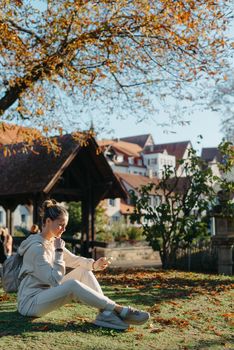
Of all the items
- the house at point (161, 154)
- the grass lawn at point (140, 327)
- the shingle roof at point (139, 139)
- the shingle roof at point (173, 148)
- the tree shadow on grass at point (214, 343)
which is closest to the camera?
the grass lawn at point (140, 327)

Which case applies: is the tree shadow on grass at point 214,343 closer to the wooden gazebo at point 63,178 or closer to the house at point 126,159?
the wooden gazebo at point 63,178

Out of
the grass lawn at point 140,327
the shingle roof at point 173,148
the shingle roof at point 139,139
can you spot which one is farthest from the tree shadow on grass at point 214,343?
the shingle roof at point 139,139

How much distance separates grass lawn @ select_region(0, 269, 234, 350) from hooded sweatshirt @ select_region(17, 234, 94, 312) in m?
0.38

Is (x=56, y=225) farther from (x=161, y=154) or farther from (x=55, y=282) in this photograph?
(x=161, y=154)

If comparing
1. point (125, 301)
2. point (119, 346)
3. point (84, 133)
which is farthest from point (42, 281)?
point (84, 133)

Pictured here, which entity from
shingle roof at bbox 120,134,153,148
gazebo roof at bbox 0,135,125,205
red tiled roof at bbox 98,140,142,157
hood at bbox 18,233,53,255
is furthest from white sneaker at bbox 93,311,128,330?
shingle roof at bbox 120,134,153,148

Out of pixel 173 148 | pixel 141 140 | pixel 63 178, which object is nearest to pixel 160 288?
pixel 63 178

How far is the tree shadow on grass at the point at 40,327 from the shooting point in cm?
566

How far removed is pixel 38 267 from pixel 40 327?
2.22 ft

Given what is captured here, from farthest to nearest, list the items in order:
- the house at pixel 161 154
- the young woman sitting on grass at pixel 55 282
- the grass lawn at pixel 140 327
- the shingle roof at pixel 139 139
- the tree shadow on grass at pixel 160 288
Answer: the shingle roof at pixel 139 139 → the house at pixel 161 154 → the tree shadow on grass at pixel 160 288 → the young woman sitting on grass at pixel 55 282 → the grass lawn at pixel 140 327

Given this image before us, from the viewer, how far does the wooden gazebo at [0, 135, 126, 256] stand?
713 inches

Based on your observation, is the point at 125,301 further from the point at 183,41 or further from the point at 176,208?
the point at 176,208

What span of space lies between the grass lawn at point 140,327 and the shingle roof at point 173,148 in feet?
263

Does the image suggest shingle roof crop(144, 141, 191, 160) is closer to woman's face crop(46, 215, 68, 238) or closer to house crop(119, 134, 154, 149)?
house crop(119, 134, 154, 149)
